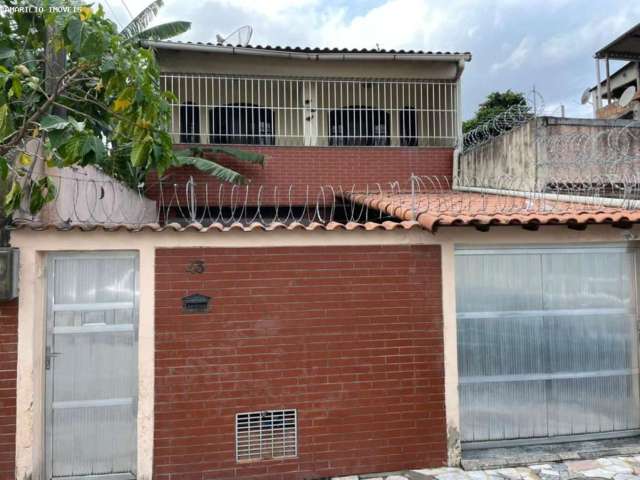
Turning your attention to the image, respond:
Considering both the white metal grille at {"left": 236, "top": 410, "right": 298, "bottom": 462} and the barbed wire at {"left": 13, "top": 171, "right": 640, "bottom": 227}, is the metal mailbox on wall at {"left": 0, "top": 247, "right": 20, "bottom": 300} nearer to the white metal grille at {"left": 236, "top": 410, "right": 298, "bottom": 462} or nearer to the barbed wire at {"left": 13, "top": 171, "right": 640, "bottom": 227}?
the barbed wire at {"left": 13, "top": 171, "right": 640, "bottom": 227}

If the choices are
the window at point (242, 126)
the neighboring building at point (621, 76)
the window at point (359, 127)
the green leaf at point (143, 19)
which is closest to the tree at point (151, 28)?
the green leaf at point (143, 19)

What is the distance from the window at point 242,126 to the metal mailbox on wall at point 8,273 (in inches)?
254

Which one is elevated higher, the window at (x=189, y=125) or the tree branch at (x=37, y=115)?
→ the window at (x=189, y=125)

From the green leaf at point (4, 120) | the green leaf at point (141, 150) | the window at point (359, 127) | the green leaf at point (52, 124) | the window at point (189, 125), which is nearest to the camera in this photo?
the green leaf at point (4, 120)

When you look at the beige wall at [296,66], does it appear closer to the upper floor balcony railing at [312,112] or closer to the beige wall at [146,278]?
the upper floor balcony railing at [312,112]

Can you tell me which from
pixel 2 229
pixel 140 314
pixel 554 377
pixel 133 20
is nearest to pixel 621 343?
pixel 554 377

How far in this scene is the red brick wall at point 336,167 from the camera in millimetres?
9422

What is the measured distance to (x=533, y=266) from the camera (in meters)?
4.79

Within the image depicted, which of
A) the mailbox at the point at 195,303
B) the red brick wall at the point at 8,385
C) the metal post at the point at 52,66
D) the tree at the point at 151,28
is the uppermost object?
the tree at the point at 151,28

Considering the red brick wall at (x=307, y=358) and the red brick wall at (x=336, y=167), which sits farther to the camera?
the red brick wall at (x=336, y=167)

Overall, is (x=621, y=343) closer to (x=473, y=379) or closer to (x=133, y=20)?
(x=473, y=379)

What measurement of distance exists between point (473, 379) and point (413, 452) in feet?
3.30

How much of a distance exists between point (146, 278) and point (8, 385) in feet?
4.88

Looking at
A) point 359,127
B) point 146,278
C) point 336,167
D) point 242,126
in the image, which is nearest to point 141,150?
point 146,278
